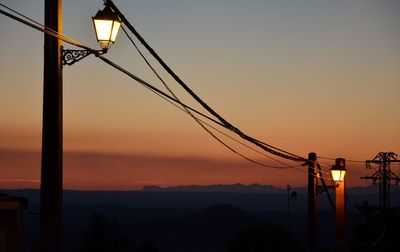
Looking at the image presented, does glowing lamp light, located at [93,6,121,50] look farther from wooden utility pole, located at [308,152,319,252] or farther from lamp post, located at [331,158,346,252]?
lamp post, located at [331,158,346,252]

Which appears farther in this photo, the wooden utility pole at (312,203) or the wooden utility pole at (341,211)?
the wooden utility pole at (341,211)

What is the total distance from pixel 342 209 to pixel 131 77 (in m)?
12.1

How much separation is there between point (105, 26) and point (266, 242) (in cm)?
5464

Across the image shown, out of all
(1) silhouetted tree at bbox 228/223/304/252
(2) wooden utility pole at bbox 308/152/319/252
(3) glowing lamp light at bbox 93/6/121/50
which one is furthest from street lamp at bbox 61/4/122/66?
(1) silhouetted tree at bbox 228/223/304/252

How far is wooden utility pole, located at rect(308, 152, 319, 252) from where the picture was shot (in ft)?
71.3

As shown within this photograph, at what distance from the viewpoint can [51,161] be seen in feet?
33.4

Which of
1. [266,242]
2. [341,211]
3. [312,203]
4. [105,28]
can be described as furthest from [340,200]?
[266,242]

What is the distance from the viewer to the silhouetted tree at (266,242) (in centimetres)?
6334

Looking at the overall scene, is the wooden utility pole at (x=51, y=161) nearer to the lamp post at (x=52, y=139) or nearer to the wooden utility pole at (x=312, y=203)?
the lamp post at (x=52, y=139)

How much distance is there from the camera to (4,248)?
12016 mm

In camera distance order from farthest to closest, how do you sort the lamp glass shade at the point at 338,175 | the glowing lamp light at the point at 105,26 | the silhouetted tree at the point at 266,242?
1. the silhouetted tree at the point at 266,242
2. the lamp glass shade at the point at 338,175
3. the glowing lamp light at the point at 105,26

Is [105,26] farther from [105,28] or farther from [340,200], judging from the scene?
[340,200]

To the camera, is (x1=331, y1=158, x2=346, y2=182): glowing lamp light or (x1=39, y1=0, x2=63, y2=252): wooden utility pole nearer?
(x1=39, y1=0, x2=63, y2=252): wooden utility pole

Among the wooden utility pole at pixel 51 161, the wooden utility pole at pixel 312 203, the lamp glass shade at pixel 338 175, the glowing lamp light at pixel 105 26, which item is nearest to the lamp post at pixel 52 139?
the wooden utility pole at pixel 51 161
